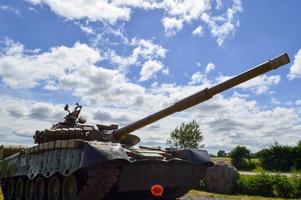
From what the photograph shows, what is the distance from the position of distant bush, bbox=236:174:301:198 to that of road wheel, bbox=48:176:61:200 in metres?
9.12

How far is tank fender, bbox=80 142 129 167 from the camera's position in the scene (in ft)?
35.4

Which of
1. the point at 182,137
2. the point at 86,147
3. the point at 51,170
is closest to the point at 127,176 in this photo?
the point at 86,147

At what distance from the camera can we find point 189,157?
1364cm

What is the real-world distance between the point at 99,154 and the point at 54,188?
3.17 metres

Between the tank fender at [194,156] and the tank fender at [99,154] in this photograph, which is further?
the tank fender at [194,156]

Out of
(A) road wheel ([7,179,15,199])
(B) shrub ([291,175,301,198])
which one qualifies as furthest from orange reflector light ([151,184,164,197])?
(B) shrub ([291,175,301,198])

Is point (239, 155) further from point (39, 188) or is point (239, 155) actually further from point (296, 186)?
point (39, 188)

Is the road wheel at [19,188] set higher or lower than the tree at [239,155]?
lower

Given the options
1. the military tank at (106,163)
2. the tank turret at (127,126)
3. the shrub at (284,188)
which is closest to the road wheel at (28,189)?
the military tank at (106,163)

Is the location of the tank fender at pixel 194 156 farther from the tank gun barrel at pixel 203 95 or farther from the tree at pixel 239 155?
the tree at pixel 239 155

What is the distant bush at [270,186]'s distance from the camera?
58.1ft

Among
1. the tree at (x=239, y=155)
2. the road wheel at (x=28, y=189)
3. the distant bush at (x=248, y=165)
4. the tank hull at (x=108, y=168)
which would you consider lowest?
the road wheel at (x=28, y=189)

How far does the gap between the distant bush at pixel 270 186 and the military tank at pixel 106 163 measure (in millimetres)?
5297

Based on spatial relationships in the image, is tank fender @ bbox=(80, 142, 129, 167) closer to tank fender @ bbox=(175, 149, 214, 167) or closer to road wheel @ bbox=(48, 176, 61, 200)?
road wheel @ bbox=(48, 176, 61, 200)
